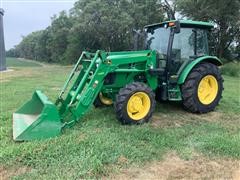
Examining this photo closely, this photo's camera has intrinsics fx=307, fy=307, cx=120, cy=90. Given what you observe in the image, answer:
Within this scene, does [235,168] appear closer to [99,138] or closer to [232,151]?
[232,151]

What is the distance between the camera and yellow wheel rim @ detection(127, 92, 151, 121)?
216 inches

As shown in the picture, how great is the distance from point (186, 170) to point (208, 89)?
3372 mm

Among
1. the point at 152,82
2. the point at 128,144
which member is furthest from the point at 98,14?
the point at 128,144

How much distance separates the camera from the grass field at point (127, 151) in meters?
3.87

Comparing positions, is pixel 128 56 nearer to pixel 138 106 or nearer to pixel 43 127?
pixel 138 106

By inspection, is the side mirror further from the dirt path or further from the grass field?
the dirt path

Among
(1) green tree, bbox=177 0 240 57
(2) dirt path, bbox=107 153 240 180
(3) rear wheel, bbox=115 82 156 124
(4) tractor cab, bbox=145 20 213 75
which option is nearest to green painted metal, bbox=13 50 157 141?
(4) tractor cab, bbox=145 20 213 75

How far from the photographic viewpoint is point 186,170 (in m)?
3.96

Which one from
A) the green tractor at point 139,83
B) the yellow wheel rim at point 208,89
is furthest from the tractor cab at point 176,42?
the yellow wheel rim at point 208,89

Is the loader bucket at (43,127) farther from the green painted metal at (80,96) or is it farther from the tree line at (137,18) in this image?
the tree line at (137,18)

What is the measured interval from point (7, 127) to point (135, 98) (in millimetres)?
2382

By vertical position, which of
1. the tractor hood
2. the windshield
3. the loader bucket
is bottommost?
the loader bucket

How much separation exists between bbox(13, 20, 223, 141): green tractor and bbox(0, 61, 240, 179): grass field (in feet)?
0.92

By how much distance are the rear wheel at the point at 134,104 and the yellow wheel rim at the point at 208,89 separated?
5.25 feet
